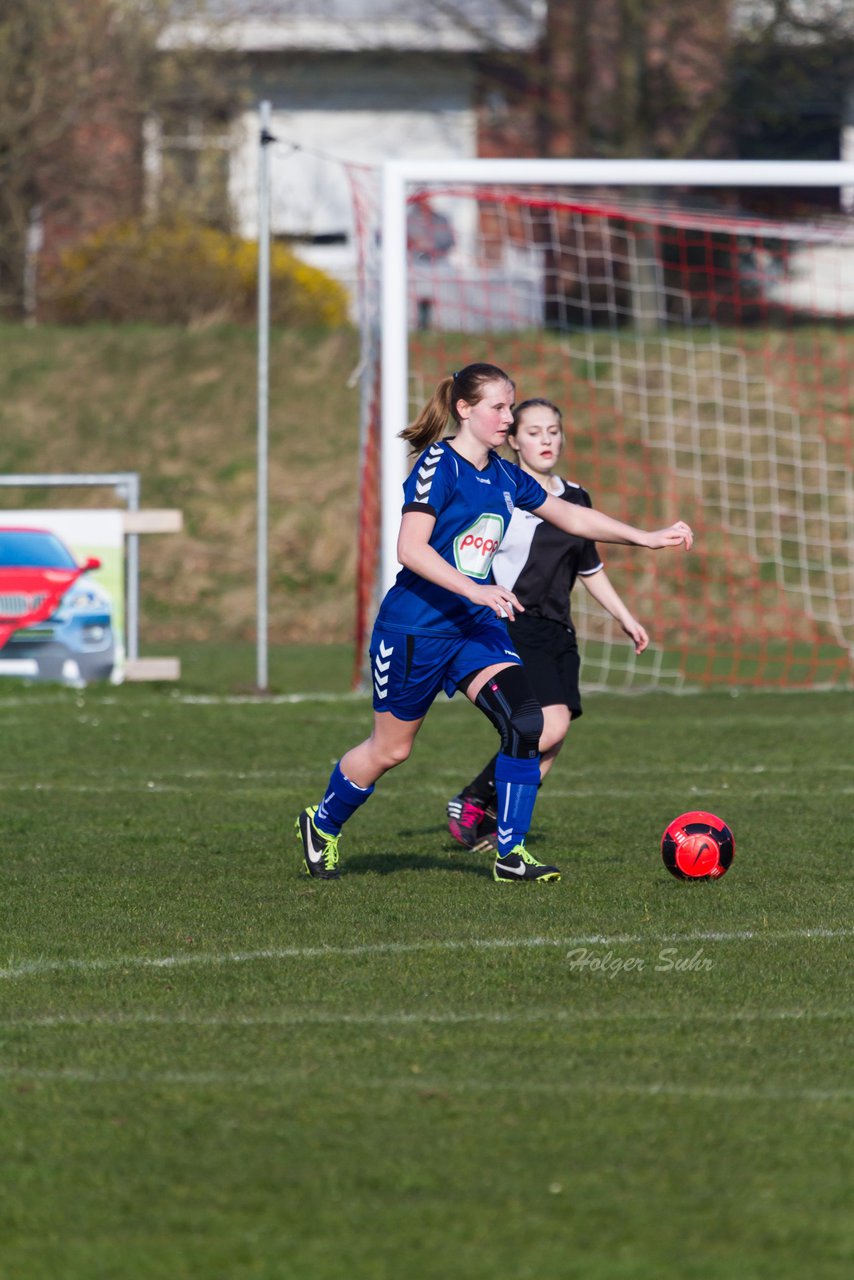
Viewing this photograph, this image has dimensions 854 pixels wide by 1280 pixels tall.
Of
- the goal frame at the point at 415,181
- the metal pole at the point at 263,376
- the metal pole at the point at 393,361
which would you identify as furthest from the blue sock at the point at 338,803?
the metal pole at the point at 263,376

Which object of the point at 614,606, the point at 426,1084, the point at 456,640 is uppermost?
the point at 614,606

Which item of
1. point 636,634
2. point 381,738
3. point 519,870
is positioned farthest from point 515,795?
point 636,634

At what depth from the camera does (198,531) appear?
1888cm

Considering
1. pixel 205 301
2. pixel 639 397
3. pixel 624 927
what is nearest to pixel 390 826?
pixel 624 927

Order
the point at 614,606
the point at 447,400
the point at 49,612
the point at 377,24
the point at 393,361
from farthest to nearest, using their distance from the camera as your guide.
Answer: the point at 377,24, the point at 49,612, the point at 393,361, the point at 614,606, the point at 447,400

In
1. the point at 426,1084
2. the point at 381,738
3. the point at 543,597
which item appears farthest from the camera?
the point at 543,597

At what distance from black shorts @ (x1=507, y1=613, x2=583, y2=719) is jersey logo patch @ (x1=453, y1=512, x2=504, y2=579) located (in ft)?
3.21

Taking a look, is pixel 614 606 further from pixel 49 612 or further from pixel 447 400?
pixel 49 612

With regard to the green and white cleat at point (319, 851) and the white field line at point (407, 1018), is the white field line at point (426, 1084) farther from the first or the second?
the green and white cleat at point (319, 851)

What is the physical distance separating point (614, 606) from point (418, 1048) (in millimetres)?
3392

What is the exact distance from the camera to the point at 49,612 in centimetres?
1238

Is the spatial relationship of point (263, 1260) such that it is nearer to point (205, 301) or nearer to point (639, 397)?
point (639, 397)

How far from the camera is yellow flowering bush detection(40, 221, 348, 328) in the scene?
72.5 feet

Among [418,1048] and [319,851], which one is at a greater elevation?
[319,851]
